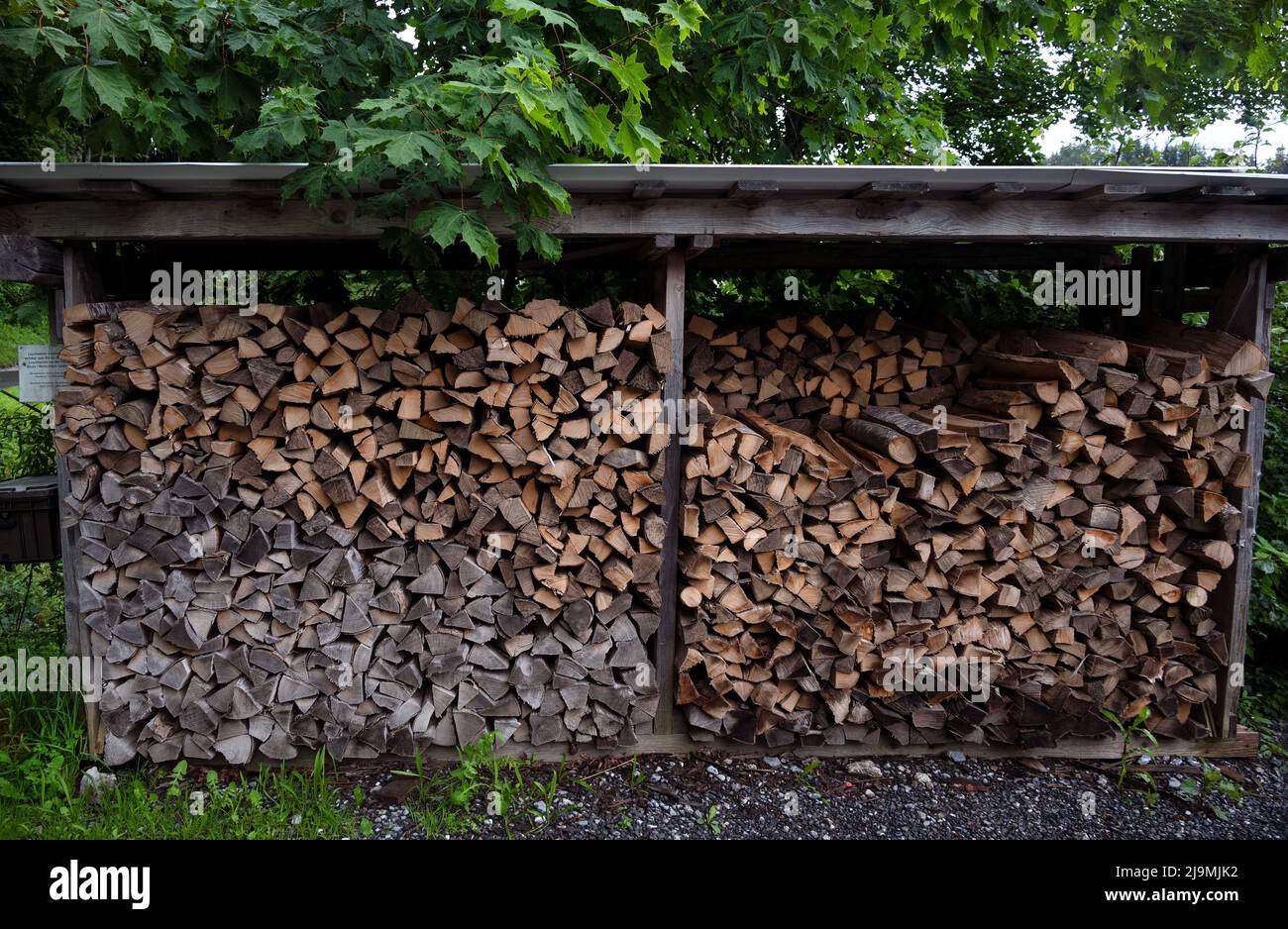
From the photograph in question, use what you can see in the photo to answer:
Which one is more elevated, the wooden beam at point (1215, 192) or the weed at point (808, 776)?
the wooden beam at point (1215, 192)

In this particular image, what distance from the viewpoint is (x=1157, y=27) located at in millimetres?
4672

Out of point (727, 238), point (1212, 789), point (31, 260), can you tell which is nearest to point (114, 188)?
point (31, 260)

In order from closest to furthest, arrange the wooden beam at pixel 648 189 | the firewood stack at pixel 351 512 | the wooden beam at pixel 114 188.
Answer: the wooden beam at pixel 114 188 < the wooden beam at pixel 648 189 < the firewood stack at pixel 351 512

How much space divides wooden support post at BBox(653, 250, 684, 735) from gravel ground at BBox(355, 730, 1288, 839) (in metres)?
0.35

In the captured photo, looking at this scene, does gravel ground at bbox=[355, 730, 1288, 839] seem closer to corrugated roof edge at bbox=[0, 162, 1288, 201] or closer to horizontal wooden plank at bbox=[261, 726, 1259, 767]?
horizontal wooden plank at bbox=[261, 726, 1259, 767]

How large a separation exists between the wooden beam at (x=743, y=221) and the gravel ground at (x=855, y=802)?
2.51 m

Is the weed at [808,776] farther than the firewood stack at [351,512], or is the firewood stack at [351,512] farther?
the weed at [808,776]

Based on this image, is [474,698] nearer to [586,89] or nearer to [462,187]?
[462,187]

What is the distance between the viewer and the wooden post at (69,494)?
12.3ft

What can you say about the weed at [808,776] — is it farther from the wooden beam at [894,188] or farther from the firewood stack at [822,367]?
the wooden beam at [894,188]

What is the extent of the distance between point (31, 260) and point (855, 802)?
436 centimetres

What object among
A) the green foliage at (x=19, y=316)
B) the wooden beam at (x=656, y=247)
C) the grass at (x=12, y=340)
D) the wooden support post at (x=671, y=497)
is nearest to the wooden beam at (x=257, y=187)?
the green foliage at (x=19, y=316)

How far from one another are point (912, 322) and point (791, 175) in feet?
6.13

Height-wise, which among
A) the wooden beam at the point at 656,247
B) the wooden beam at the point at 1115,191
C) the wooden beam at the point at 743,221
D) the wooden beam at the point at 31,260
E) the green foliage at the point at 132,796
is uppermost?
the wooden beam at the point at 1115,191
